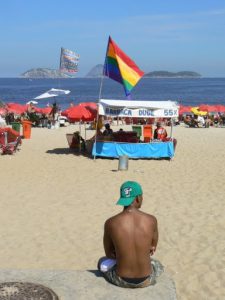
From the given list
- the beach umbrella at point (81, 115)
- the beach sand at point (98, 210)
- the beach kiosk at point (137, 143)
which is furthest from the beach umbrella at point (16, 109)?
the beach kiosk at point (137, 143)

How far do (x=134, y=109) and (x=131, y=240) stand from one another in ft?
38.7

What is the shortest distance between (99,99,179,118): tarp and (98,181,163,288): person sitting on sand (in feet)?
37.8

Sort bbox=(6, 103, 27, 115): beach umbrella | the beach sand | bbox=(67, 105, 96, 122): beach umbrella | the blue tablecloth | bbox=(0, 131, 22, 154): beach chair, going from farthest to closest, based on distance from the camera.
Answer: bbox=(6, 103, 27, 115): beach umbrella
bbox=(67, 105, 96, 122): beach umbrella
bbox=(0, 131, 22, 154): beach chair
the blue tablecloth
the beach sand

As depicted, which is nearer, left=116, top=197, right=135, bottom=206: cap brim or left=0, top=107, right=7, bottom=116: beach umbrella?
left=116, top=197, right=135, bottom=206: cap brim

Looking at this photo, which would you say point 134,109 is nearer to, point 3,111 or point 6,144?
point 6,144

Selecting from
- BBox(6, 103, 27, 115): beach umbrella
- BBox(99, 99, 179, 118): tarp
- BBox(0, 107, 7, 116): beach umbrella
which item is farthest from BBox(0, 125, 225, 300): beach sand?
BBox(6, 103, 27, 115): beach umbrella

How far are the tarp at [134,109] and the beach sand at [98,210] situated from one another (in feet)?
5.16

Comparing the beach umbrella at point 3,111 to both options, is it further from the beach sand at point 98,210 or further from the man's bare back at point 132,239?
the man's bare back at point 132,239

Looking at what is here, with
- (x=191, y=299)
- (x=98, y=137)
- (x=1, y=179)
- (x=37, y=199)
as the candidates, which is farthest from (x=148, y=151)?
(x=191, y=299)

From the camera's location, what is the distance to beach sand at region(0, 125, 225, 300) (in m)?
6.71

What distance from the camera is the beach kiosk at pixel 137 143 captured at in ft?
52.9

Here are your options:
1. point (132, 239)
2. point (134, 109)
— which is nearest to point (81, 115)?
point (134, 109)

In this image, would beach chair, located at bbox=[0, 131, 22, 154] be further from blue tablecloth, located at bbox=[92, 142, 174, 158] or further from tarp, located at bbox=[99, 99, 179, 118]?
tarp, located at bbox=[99, 99, 179, 118]

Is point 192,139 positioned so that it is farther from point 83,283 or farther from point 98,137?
point 83,283
